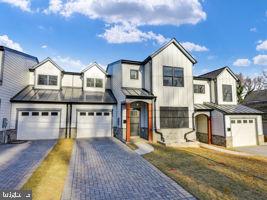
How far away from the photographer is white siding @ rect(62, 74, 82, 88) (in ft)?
62.1

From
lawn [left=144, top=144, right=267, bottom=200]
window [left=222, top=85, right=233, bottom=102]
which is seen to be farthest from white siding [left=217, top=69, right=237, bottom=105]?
lawn [left=144, top=144, right=267, bottom=200]

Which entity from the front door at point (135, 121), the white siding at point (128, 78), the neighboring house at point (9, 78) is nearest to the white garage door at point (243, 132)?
the front door at point (135, 121)

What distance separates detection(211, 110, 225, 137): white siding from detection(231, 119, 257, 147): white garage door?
43.8 inches

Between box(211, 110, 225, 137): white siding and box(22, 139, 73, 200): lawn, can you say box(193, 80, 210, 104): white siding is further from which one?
box(22, 139, 73, 200): lawn

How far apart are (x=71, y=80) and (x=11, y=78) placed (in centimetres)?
568

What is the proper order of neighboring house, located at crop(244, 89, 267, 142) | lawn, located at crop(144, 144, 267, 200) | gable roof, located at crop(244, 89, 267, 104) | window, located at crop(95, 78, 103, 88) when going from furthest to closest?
1. gable roof, located at crop(244, 89, 267, 104)
2. neighboring house, located at crop(244, 89, 267, 142)
3. window, located at crop(95, 78, 103, 88)
4. lawn, located at crop(144, 144, 267, 200)

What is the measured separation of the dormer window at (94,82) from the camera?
746 inches

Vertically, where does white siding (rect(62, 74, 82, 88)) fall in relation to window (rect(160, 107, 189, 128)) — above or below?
above

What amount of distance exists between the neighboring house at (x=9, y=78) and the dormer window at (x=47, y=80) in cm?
138

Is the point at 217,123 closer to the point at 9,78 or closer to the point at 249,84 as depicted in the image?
the point at 9,78

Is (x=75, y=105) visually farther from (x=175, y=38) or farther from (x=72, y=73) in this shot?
(x=175, y=38)

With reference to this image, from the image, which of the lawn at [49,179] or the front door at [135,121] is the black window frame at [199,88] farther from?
the lawn at [49,179]

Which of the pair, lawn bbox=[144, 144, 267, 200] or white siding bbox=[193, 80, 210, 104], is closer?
lawn bbox=[144, 144, 267, 200]

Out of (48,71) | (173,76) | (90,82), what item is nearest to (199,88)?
(173,76)
